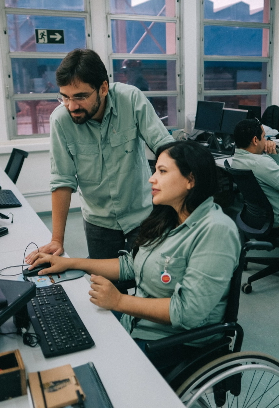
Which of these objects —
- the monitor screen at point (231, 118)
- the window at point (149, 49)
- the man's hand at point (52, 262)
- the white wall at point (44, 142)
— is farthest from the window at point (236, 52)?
the man's hand at point (52, 262)

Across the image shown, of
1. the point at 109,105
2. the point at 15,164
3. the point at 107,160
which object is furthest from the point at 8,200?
the point at 109,105

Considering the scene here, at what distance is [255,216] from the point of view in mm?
2857

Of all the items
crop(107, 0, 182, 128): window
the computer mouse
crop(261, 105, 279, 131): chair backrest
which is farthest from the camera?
crop(261, 105, 279, 131): chair backrest

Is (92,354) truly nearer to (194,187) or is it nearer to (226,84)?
(194,187)

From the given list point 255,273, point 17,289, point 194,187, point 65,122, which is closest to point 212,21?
point 255,273

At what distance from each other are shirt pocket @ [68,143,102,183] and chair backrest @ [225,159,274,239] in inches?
42.0

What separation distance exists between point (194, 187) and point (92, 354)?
583mm

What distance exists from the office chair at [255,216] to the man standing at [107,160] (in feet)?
2.98

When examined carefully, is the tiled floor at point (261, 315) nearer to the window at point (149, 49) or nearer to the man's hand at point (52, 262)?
the man's hand at point (52, 262)

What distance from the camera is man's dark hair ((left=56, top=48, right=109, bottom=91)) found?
5.04 feet

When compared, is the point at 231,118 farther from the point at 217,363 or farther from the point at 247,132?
the point at 217,363

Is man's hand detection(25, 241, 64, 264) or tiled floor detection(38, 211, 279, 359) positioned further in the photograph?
tiled floor detection(38, 211, 279, 359)

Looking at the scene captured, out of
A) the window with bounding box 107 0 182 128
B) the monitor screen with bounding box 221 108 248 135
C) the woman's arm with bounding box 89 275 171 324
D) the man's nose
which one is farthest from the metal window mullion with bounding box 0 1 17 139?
the woman's arm with bounding box 89 275 171 324

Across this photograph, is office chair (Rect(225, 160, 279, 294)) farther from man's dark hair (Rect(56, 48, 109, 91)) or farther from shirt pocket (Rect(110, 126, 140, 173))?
man's dark hair (Rect(56, 48, 109, 91))
